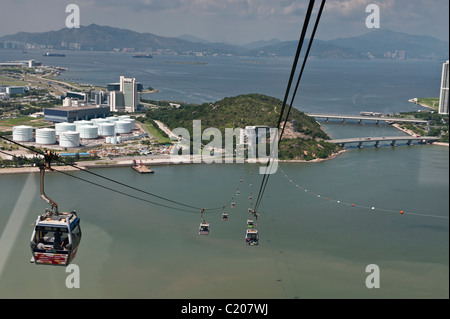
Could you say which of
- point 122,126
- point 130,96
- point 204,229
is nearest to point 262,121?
point 122,126

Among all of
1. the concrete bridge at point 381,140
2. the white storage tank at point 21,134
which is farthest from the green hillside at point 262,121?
the white storage tank at point 21,134

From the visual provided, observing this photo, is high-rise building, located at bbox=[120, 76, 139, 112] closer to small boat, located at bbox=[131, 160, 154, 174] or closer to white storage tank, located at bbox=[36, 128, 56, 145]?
white storage tank, located at bbox=[36, 128, 56, 145]

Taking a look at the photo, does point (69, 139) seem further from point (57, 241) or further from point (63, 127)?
point (57, 241)

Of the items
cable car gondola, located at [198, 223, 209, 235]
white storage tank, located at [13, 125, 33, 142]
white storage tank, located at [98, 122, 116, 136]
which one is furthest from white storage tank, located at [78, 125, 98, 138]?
cable car gondola, located at [198, 223, 209, 235]

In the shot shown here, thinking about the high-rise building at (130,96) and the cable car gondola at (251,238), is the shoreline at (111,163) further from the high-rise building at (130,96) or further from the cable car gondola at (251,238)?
the high-rise building at (130,96)

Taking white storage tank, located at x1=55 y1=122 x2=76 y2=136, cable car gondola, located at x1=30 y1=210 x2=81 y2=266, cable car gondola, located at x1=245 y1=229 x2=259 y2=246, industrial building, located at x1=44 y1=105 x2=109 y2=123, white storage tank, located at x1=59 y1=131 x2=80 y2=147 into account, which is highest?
cable car gondola, located at x1=30 y1=210 x2=81 y2=266
